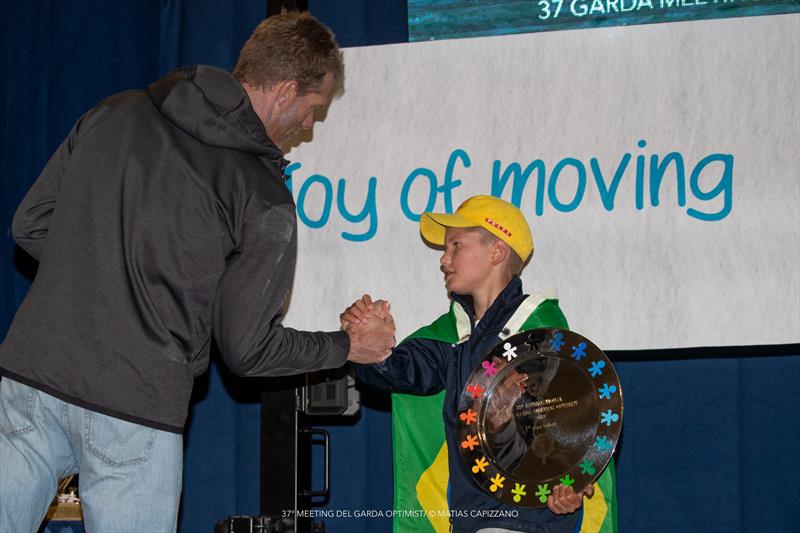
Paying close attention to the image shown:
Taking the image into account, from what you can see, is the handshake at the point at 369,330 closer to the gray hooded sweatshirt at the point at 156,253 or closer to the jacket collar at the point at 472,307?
the jacket collar at the point at 472,307

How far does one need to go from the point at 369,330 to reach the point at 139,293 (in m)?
0.85

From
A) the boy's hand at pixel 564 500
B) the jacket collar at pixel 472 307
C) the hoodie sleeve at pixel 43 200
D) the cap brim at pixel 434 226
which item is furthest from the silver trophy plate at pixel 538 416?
the hoodie sleeve at pixel 43 200

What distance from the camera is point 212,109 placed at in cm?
183

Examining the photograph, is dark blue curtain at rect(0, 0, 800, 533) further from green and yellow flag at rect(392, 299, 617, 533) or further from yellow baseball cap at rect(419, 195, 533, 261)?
yellow baseball cap at rect(419, 195, 533, 261)

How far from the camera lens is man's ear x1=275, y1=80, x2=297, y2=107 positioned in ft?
6.68

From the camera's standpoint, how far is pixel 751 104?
105 inches

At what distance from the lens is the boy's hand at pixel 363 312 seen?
8.06 feet

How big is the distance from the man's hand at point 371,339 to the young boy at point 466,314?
0.09ft

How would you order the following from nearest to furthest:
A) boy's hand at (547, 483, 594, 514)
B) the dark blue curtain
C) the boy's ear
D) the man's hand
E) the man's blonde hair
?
the man's blonde hair < boy's hand at (547, 483, 594, 514) < the man's hand < the boy's ear < the dark blue curtain

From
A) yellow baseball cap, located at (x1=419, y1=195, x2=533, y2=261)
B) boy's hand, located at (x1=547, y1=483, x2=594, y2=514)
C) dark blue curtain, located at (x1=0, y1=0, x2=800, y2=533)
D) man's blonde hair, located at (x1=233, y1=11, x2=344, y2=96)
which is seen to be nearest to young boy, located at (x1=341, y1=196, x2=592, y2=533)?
yellow baseball cap, located at (x1=419, y1=195, x2=533, y2=261)

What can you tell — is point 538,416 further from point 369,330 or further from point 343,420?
point 343,420

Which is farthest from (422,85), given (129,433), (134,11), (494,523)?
(129,433)

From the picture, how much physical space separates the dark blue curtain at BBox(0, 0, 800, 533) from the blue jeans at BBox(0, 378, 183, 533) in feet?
4.26

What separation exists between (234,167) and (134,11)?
1.73 m
